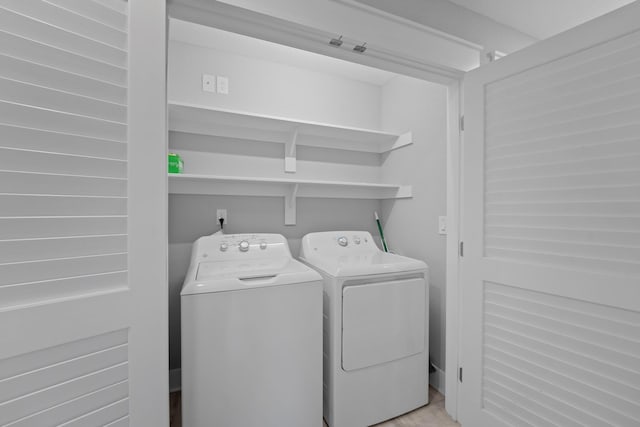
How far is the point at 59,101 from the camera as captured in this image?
2.56 ft

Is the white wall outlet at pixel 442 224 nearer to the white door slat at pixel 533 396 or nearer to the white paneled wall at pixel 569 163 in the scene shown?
the white paneled wall at pixel 569 163

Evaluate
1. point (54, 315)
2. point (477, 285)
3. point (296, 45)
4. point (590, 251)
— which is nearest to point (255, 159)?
point (296, 45)

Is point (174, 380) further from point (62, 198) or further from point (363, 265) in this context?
point (62, 198)

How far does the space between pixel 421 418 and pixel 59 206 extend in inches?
83.5

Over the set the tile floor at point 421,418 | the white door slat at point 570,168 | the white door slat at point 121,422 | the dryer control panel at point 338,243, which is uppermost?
the white door slat at point 570,168

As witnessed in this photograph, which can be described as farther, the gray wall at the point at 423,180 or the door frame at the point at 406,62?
the gray wall at the point at 423,180

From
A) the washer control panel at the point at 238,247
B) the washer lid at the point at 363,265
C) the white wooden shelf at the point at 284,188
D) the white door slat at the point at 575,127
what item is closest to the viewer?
the white door slat at the point at 575,127

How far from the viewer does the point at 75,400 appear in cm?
82

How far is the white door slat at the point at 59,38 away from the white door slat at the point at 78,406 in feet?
3.41

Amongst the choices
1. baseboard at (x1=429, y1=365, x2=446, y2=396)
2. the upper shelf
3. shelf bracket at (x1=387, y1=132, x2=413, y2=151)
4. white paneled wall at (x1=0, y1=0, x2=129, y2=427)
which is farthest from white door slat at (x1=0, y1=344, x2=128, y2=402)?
shelf bracket at (x1=387, y1=132, x2=413, y2=151)

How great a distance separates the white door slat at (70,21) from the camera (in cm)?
73

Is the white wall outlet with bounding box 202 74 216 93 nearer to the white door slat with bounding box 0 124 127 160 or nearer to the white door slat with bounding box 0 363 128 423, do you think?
the white door slat with bounding box 0 124 127 160

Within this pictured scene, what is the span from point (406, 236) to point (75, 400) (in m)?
2.14

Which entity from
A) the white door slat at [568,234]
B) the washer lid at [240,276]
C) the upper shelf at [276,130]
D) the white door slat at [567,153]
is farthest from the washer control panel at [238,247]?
the white door slat at [567,153]
